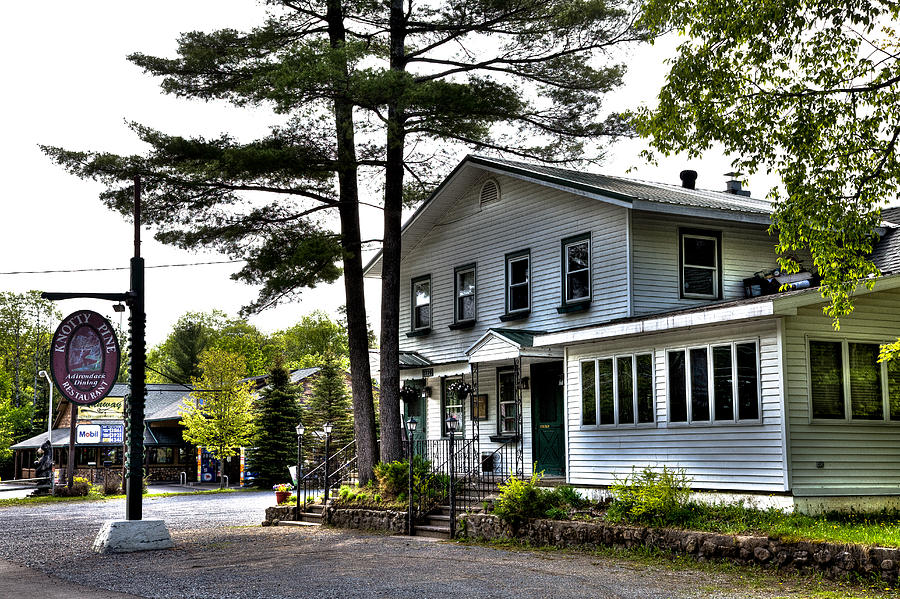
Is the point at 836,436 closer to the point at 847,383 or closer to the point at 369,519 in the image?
the point at 847,383

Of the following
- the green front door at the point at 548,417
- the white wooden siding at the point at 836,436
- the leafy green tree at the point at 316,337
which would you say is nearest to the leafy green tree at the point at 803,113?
the white wooden siding at the point at 836,436

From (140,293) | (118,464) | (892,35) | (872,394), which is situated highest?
(892,35)

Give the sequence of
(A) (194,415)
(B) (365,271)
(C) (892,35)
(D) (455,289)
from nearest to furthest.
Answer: (C) (892,35) → (D) (455,289) → (B) (365,271) → (A) (194,415)

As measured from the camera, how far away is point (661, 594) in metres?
10.2

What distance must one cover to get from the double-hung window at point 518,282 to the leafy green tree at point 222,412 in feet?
74.0

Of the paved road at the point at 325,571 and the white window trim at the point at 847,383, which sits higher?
the white window trim at the point at 847,383

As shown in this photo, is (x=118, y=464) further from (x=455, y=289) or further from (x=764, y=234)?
(x=764, y=234)

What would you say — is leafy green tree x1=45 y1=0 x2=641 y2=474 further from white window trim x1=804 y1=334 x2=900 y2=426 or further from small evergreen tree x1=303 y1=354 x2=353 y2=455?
small evergreen tree x1=303 y1=354 x2=353 y2=455

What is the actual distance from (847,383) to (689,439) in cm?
264

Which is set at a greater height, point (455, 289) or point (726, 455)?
point (455, 289)

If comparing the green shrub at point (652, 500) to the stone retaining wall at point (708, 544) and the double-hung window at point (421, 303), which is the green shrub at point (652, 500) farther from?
the double-hung window at point (421, 303)

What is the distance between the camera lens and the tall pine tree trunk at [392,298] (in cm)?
2077

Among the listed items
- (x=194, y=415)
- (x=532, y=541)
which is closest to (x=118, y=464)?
(x=194, y=415)

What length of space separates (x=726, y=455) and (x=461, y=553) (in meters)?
4.51
